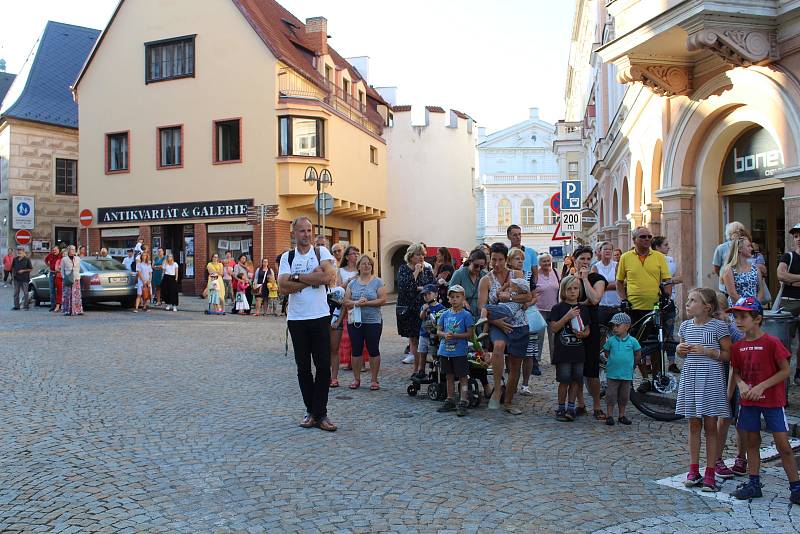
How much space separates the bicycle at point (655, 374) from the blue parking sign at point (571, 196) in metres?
8.54

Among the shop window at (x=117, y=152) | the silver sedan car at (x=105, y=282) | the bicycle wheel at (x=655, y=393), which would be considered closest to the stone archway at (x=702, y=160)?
the bicycle wheel at (x=655, y=393)

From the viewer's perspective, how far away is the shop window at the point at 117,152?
31.7 metres

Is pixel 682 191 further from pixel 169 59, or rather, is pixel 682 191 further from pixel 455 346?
pixel 169 59

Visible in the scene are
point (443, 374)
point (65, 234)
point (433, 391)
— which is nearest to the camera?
point (443, 374)

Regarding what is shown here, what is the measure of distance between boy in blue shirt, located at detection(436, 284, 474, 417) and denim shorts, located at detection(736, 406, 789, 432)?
131 inches

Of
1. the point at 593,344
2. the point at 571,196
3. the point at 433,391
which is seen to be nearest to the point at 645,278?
the point at 593,344

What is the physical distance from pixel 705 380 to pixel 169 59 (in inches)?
1157

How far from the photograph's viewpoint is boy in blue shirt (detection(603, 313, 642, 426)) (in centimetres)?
743

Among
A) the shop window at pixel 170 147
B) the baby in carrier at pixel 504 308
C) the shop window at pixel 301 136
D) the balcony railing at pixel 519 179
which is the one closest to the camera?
the baby in carrier at pixel 504 308

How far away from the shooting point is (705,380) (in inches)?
215

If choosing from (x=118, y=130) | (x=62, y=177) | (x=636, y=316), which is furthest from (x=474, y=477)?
(x=62, y=177)

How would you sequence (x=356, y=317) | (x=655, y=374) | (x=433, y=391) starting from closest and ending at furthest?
(x=655, y=374) < (x=433, y=391) < (x=356, y=317)

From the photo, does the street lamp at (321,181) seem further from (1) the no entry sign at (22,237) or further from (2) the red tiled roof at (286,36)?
(1) the no entry sign at (22,237)

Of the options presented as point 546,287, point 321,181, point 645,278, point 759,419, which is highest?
point 321,181
